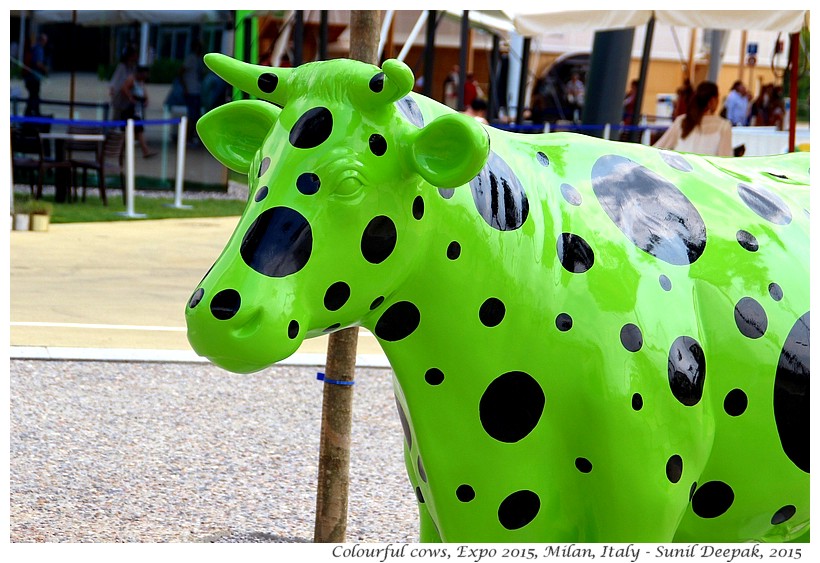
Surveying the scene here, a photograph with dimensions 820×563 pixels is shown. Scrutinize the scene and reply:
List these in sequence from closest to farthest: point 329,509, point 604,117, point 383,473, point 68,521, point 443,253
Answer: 1. point 443,253
2. point 329,509
3. point 68,521
4. point 383,473
5. point 604,117

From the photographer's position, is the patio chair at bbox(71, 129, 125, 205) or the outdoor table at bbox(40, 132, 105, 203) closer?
the outdoor table at bbox(40, 132, 105, 203)

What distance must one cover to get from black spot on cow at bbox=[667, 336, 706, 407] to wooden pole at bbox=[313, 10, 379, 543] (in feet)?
5.04

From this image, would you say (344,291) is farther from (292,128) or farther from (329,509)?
(329,509)

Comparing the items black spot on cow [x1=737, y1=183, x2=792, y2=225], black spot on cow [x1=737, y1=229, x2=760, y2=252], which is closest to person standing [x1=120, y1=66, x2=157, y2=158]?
black spot on cow [x1=737, y1=183, x2=792, y2=225]

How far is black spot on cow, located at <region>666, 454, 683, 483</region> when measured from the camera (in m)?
2.34

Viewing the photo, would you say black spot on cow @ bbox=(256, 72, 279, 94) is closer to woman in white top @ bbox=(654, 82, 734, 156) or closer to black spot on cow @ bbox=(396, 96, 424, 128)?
black spot on cow @ bbox=(396, 96, 424, 128)

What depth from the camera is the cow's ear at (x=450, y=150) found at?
6.76 feet

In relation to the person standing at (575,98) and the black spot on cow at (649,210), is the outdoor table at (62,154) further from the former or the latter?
the person standing at (575,98)

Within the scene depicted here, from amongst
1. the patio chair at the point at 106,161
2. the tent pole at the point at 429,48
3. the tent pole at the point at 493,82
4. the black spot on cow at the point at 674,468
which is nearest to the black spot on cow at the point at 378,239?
the black spot on cow at the point at 674,468

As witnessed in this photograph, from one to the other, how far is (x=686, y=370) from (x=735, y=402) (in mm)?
183

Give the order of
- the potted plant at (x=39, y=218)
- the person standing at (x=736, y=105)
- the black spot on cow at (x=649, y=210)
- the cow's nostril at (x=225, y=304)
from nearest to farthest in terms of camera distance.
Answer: the cow's nostril at (x=225, y=304) → the black spot on cow at (x=649, y=210) → the potted plant at (x=39, y=218) → the person standing at (x=736, y=105)

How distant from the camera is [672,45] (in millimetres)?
34688
